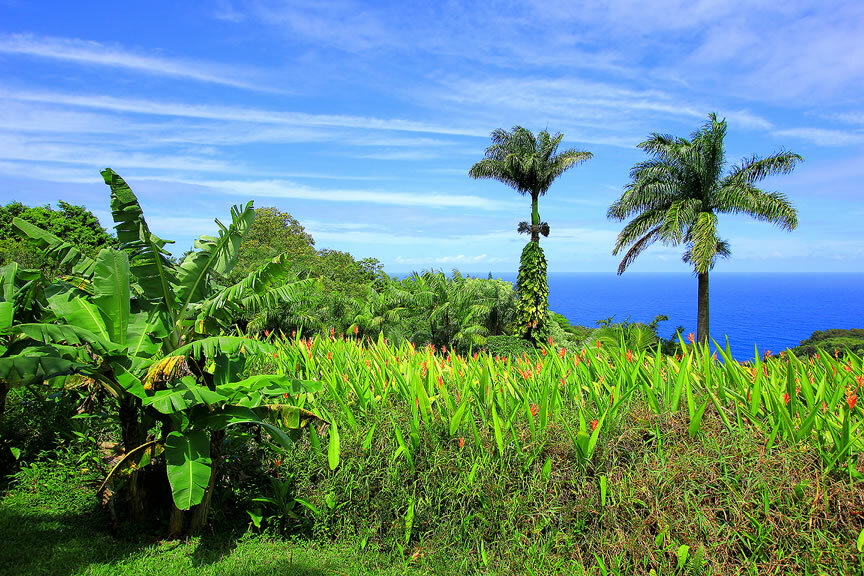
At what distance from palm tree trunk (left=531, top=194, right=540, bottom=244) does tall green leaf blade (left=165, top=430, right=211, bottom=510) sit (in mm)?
23990

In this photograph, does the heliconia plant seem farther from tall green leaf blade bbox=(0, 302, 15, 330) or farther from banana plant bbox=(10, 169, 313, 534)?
tall green leaf blade bbox=(0, 302, 15, 330)

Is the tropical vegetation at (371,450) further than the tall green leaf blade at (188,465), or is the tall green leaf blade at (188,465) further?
the tall green leaf blade at (188,465)

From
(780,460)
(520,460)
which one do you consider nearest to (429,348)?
(520,460)

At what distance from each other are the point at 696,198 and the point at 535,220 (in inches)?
→ 304

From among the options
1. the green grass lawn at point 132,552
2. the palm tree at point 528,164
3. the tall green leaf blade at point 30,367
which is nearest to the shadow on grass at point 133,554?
the green grass lawn at point 132,552

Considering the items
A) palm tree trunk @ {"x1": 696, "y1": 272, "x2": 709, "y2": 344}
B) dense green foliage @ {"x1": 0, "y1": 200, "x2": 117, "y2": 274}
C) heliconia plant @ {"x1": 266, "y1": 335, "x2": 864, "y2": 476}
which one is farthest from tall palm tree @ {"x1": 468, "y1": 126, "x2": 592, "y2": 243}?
heliconia plant @ {"x1": 266, "y1": 335, "x2": 864, "y2": 476}

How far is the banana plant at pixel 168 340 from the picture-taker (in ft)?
12.0

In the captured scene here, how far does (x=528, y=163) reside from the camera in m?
26.9

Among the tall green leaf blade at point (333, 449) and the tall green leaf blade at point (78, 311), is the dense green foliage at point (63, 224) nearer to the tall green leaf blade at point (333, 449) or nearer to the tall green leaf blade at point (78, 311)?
the tall green leaf blade at point (78, 311)

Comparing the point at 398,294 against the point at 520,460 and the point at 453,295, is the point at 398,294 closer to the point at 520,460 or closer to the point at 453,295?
the point at 453,295

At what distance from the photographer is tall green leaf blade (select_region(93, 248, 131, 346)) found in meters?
4.04

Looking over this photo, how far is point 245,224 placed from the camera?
4742mm

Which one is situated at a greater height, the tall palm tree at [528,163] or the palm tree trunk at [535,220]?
the tall palm tree at [528,163]

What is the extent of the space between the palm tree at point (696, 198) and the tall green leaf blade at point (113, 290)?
75.6ft
